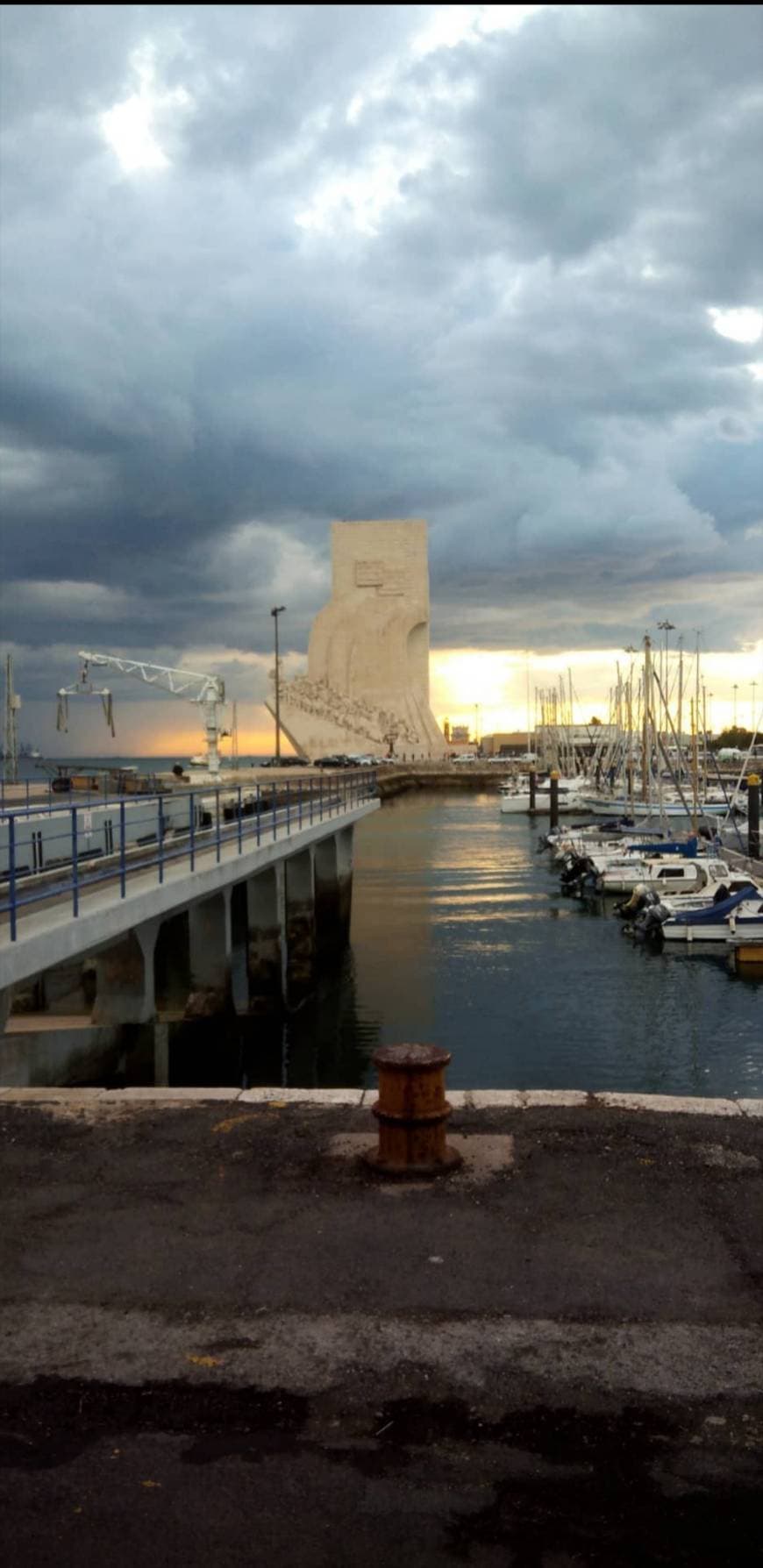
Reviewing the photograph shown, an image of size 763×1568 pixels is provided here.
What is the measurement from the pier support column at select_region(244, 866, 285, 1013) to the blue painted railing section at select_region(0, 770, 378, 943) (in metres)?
1.29

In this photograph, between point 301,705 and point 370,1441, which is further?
point 301,705

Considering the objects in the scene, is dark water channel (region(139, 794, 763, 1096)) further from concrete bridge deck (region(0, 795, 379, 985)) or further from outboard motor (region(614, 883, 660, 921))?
concrete bridge deck (region(0, 795, 379, 985))

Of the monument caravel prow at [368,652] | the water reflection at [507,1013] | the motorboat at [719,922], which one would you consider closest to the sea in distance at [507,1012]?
the water reflection at [507,1013]

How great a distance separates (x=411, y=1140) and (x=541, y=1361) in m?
2.01

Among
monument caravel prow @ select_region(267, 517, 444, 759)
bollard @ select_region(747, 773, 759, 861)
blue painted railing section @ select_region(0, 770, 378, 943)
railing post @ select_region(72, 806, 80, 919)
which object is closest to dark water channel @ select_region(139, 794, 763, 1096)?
blue painted railing section @ select_region(0, 770, 378, 943)

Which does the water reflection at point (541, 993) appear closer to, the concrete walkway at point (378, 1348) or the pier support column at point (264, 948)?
the pier support column at point (264, 948)

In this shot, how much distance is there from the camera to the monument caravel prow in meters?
120

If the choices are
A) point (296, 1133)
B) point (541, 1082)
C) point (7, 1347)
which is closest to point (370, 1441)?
point (7, 1347)

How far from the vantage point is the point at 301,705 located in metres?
120

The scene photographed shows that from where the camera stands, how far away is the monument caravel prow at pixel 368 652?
11988 centimetres

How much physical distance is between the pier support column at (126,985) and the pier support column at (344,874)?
14.9 metres

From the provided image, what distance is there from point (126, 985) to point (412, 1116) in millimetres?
8677

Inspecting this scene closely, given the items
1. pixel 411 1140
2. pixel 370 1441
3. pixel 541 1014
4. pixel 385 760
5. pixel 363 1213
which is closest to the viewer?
pixel 370 1441

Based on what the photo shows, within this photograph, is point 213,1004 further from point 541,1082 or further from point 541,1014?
point 541,1014
